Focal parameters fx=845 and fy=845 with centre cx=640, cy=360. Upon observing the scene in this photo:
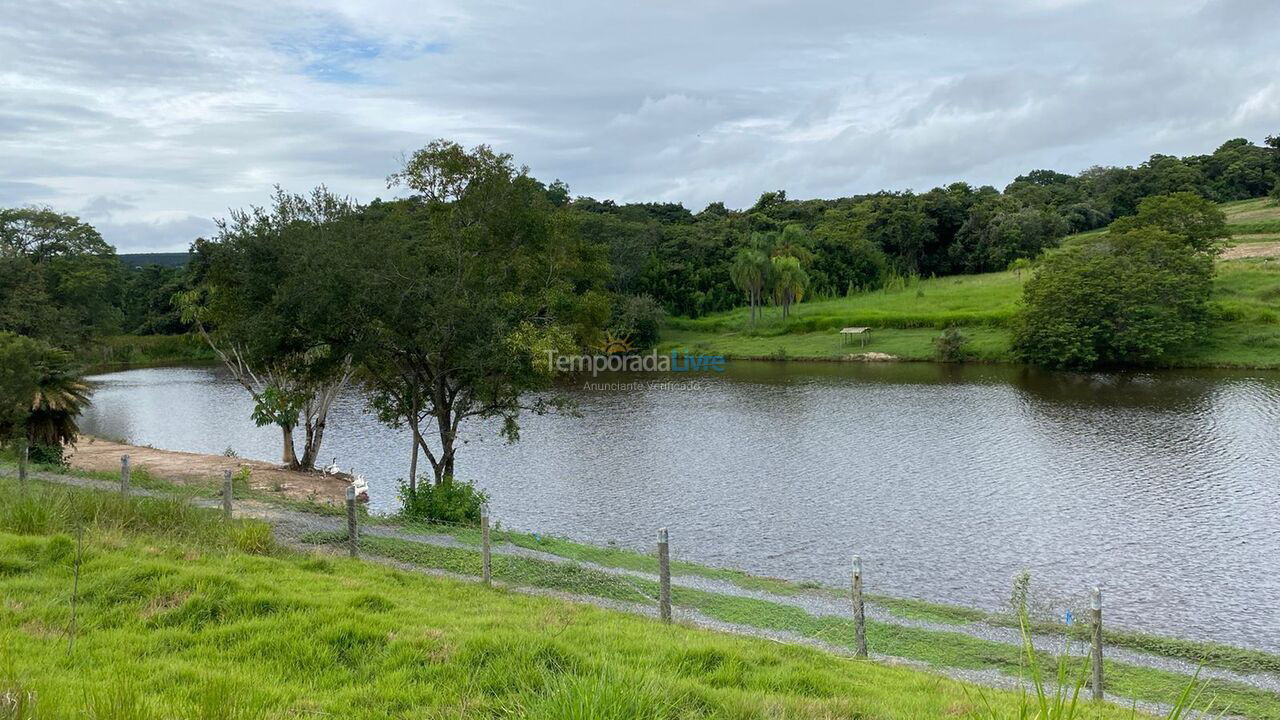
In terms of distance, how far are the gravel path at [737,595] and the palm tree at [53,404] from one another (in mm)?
5875

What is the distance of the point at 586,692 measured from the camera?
191 inches

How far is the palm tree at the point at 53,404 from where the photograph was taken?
24734 mm

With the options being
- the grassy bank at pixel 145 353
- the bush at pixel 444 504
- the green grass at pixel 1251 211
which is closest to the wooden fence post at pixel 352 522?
the bush at pixel 444 504

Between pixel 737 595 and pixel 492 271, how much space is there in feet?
37.6

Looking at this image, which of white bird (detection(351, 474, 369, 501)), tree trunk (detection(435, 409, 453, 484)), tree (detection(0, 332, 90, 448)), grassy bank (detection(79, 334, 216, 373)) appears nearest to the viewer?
tree trunk (detection(435, 409, 453, 484))

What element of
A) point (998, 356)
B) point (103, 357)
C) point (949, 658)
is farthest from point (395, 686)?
point (103, 357)

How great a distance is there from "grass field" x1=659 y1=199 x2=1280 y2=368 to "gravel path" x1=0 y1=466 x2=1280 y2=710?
5063 cm

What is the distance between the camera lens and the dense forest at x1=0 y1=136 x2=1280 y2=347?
74125 millimetres

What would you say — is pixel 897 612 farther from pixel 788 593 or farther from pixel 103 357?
pixel 103 357

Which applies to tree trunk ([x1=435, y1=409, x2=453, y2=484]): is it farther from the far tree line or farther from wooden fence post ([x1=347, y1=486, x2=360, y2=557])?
wooden fence post ([x1=347, y1=486, x2=360, y2=557])

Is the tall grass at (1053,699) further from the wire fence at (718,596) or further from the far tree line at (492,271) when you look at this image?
the far tree line at (492,271)

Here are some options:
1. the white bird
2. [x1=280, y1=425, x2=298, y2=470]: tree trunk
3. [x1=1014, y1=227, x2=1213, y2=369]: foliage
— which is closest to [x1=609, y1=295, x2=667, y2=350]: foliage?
[x1=1014, y1=227, x2=1213, y2=369]: foliage

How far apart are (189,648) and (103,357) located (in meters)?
86.8

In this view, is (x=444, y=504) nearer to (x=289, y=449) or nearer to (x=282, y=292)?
(x=282, y=292)
